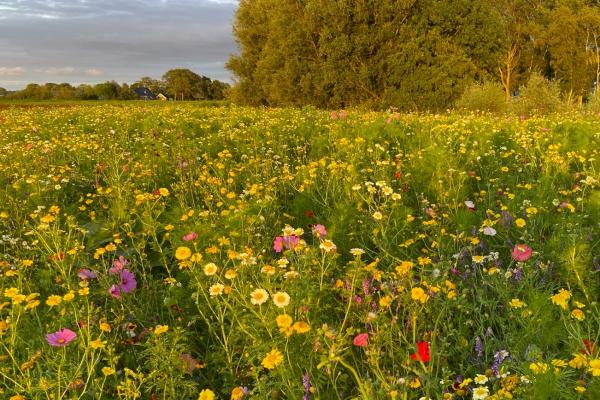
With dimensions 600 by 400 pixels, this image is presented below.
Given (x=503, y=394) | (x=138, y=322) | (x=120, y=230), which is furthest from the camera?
(x=120, y=230)

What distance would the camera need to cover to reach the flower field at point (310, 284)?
196 centimetres

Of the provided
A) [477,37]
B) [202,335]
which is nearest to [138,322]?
[202,335]

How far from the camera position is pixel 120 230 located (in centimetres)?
400

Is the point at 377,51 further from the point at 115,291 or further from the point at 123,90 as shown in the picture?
the point at 123,90

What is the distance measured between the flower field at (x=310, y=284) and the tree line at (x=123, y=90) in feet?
180

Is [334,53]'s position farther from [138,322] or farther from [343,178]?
[138,322]

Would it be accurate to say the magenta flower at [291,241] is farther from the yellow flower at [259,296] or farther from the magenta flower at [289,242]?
the yellow flower at [259,296]

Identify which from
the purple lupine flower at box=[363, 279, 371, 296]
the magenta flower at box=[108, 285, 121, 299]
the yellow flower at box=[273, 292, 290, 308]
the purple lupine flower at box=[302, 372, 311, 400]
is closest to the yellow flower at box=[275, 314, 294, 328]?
the yellow flower at box=[273, 292, 290, 308]

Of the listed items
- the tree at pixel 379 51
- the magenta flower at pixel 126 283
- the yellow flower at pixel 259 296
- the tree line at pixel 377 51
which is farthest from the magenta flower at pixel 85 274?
the tree at pixel 379 51

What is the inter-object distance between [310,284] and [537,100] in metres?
16.7

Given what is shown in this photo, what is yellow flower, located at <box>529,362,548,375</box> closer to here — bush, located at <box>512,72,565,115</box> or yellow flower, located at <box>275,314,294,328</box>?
yellow flower, located at <box>275,314,294,328</box>

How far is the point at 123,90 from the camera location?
71.2m

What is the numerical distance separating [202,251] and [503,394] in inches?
78.5

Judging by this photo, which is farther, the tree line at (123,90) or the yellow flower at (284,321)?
the tree line at (123,90)
